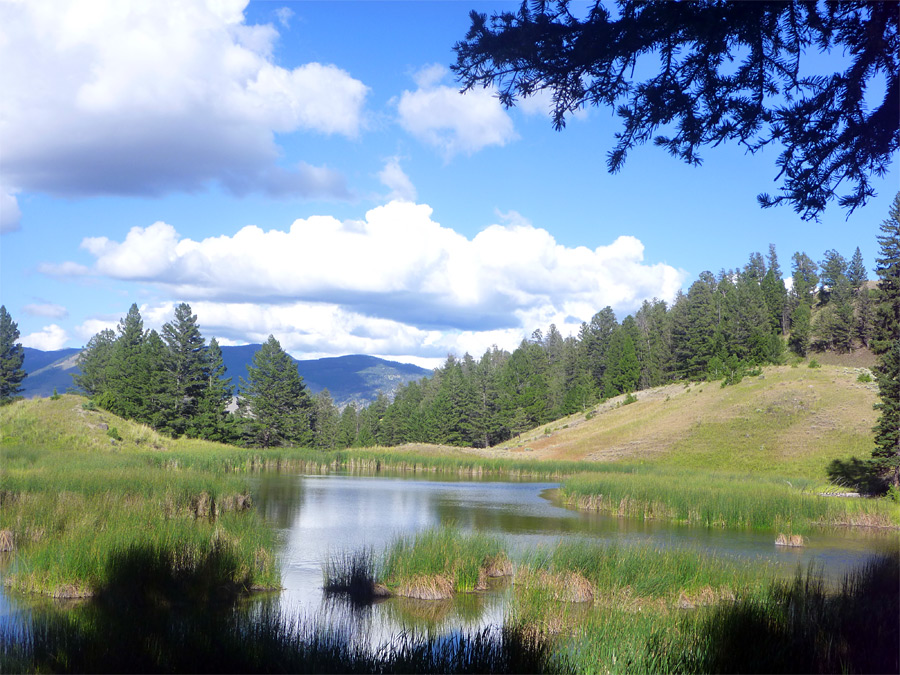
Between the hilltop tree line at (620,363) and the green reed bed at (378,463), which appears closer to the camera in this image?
the green reed bed at (378,463)

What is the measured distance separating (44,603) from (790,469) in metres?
40.3

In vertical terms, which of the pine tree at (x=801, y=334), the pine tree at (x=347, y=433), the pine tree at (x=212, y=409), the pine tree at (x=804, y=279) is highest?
the pine tree at (x=804, y=279)

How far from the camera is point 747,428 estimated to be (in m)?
48.2

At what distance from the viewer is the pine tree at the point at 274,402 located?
2707 inches

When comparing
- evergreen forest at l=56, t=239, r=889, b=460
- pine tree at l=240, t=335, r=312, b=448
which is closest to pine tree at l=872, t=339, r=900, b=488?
evergreen forest at l=56, t=239, r=889, b=460

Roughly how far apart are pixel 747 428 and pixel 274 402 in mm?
43804

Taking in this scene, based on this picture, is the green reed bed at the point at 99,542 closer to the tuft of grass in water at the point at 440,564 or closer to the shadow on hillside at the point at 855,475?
the tuft of grass in water at the point at 440,564

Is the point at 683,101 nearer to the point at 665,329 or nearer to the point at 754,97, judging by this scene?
the point at 754,97

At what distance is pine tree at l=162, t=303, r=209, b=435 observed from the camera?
62.7 metres

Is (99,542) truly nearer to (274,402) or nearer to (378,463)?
(378,463)

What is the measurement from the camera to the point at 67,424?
37281mm

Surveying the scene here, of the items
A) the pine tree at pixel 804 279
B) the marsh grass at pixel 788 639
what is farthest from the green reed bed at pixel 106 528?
the pine tree at pixel 804 279

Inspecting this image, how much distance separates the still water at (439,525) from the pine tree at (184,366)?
33.4 meters

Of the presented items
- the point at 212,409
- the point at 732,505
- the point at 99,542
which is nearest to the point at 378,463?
the point at 212,409
